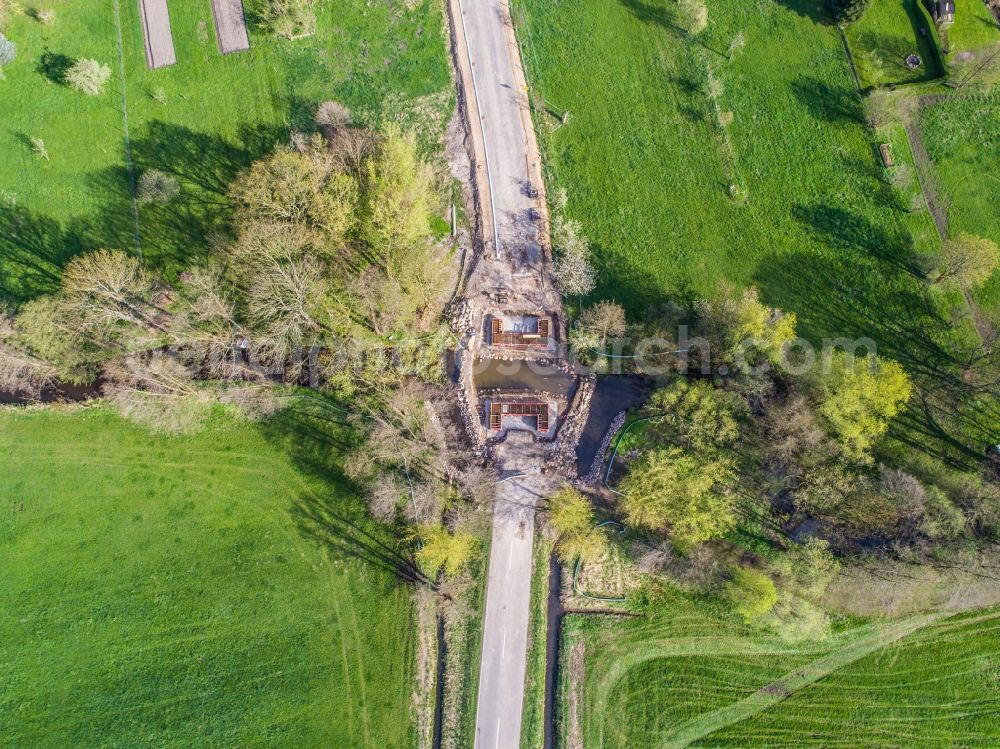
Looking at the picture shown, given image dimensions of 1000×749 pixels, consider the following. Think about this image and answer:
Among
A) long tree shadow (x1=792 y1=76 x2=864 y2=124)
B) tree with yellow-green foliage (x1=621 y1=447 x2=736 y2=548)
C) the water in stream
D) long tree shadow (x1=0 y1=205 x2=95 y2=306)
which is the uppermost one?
long tree shadow (x1=792 y1=76 x2=864 y2=124)

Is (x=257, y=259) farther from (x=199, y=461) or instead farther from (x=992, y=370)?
(x=992, y=370)

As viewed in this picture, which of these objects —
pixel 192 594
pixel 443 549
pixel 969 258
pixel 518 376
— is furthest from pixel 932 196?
pixel 192 594

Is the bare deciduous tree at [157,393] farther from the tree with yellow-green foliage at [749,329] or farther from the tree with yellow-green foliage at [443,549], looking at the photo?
the tree with yellow-green foliage at [749,329]

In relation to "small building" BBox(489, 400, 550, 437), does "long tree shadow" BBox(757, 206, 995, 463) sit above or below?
above

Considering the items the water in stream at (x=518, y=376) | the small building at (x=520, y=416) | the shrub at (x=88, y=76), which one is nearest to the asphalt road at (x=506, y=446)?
the small building at (x=520, y=416)

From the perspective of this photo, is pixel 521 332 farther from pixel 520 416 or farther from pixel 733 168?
pixel 733 168

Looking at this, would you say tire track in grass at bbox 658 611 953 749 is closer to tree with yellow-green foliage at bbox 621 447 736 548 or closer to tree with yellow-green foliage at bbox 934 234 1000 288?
tree with yellow-green foliage at bbox 621 447 736 548

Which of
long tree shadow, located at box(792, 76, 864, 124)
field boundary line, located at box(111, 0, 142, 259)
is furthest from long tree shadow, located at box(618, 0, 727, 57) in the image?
field boundary line, located at box(111, 0, 142, 259)
